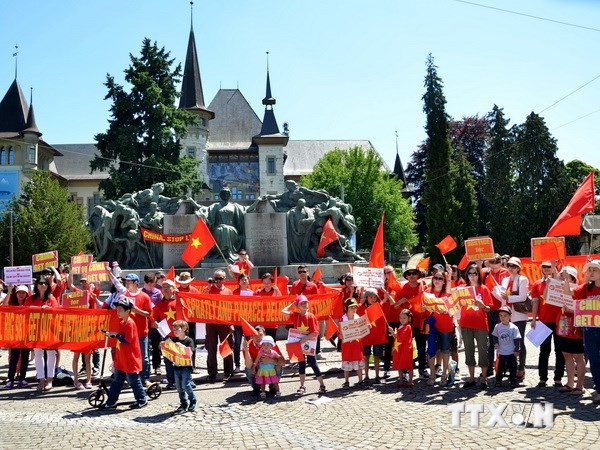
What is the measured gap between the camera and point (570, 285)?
9.05 metres

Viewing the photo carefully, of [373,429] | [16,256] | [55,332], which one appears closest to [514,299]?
[373,429]

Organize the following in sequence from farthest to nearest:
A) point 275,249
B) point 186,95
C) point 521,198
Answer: point 186,95 < point 521,198 < point 275,249

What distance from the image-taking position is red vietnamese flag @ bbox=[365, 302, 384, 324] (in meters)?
10.1

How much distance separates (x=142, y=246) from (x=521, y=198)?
36.0 meters

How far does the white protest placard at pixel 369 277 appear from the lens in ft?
35.5

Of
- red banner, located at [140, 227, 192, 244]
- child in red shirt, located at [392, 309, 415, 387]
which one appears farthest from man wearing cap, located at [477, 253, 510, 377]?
red banner, located at [140, 227, 192, 244]

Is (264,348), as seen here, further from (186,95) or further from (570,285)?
(186,95)

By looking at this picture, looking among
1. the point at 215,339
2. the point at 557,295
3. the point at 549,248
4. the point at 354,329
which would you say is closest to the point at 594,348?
the point at 557,295

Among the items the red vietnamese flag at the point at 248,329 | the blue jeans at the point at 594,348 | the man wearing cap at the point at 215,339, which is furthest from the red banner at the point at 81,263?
the blue jeans at the point at 594,348

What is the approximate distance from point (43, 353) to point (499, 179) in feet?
155

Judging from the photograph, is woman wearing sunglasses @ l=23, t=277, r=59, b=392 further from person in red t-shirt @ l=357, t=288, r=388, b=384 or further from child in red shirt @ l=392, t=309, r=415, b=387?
child in red shirt @ l=392, t=309, r=415, b=387

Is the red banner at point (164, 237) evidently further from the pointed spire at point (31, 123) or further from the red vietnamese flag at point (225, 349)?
the pointed spire at point (31, 123)

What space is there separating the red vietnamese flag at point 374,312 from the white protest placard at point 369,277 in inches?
26.2

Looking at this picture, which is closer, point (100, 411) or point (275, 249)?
point (100, 411)
